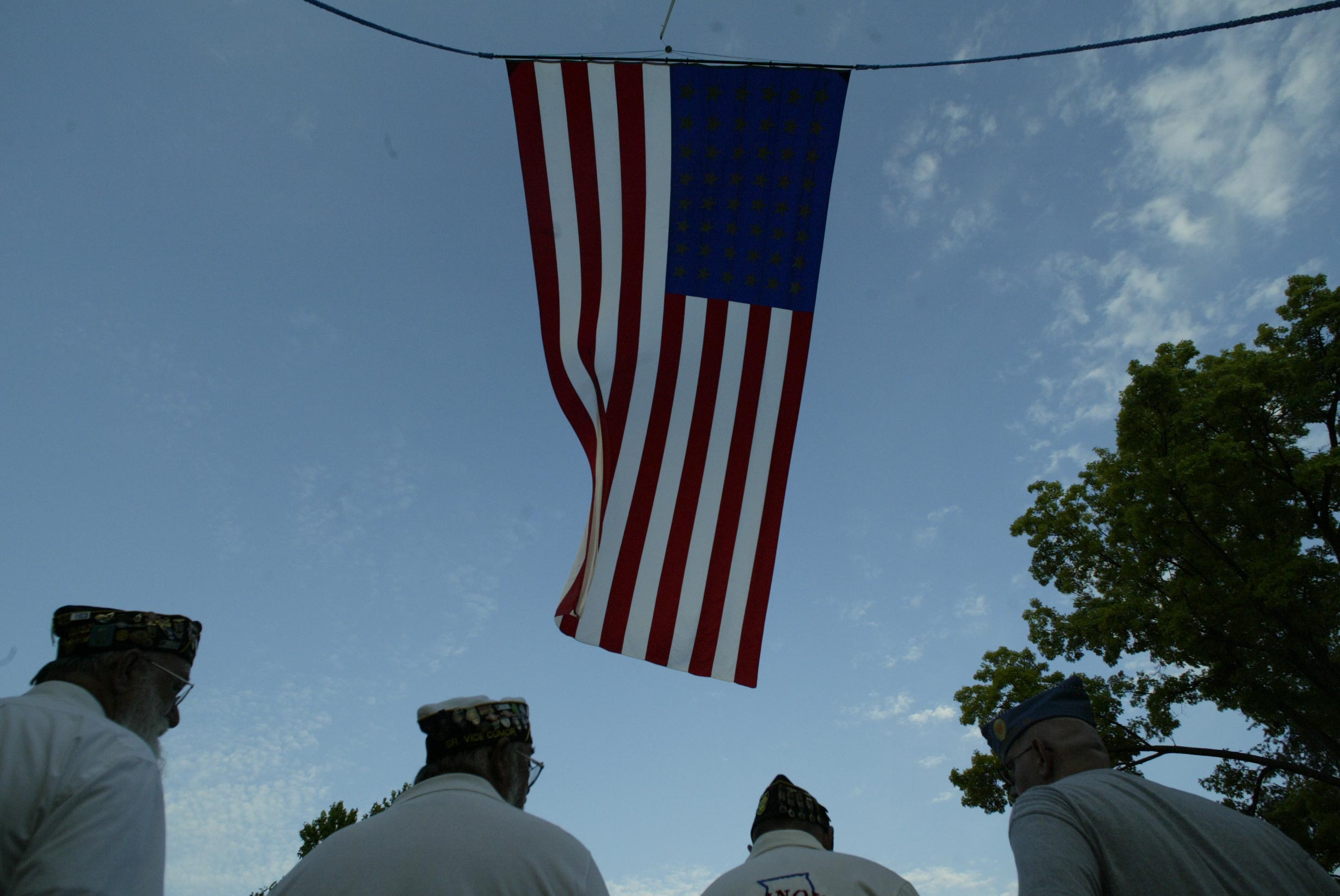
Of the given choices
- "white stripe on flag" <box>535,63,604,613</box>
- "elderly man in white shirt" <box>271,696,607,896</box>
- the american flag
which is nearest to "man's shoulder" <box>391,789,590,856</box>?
"elderly man in white shirt" <box>271,696,607,896</box>

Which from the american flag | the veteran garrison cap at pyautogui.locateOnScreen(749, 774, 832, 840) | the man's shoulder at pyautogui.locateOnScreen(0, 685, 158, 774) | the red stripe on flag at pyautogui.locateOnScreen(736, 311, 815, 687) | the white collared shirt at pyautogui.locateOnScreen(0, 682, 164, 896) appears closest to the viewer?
the white collared shirt at pyautogui.locateOnScreen(0, 682, 164, 896)

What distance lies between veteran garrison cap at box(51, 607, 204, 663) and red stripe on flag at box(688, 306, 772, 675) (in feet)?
10.2

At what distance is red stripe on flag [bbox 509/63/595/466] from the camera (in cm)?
532

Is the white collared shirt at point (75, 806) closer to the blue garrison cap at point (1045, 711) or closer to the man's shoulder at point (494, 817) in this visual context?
the man's shoulder at point (494, 817)

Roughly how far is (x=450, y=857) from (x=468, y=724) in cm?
53

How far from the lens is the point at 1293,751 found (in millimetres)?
11984

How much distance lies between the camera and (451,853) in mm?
1815

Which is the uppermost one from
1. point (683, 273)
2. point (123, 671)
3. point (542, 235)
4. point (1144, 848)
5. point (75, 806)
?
point (542, 235)

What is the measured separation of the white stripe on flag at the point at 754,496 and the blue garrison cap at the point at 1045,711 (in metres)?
2.48

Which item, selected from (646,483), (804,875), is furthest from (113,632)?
(646,483)

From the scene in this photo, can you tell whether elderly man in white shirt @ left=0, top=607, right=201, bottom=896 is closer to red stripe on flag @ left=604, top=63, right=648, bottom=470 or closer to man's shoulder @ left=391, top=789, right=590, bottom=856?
man's shoulder @ left=391, top=789, right=590, bottom=856

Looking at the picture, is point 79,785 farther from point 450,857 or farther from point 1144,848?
point 1144,848

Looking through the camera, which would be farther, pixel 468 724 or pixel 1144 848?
pixel 468 724

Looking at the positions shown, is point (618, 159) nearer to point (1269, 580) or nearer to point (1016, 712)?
point (1016, 712)
